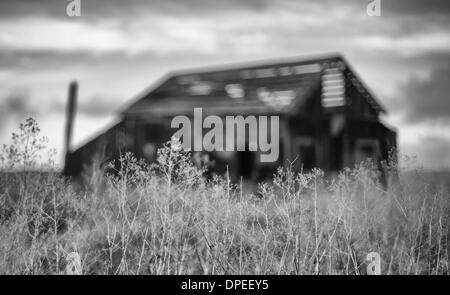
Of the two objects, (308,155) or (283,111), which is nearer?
(283,111)

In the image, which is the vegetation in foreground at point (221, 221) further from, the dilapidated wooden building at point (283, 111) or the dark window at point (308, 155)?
the dark window at point (308, 155)

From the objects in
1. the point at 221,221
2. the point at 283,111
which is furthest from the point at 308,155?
the point at 221,221

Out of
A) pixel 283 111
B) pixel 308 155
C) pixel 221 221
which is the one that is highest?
pixel 283 111

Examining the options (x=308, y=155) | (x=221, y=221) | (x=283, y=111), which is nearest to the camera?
(x=221, y=221)

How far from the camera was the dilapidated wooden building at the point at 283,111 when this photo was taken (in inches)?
274

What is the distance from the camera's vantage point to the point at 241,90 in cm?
770

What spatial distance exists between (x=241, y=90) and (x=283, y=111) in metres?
1.36

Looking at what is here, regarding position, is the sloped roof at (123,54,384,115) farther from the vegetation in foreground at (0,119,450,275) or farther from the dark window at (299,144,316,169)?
the vegetation in foreground at (0,119,450,275)

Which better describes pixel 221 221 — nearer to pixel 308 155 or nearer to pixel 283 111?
pixel 283 111

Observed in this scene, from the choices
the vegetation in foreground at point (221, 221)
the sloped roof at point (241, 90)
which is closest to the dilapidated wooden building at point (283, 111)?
the sloped roof at point (241, 90)

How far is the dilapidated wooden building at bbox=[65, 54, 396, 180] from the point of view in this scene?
6.96 m

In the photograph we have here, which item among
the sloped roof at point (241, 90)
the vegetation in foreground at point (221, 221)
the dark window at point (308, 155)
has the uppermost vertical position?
the sloped roof at point (241, 90)

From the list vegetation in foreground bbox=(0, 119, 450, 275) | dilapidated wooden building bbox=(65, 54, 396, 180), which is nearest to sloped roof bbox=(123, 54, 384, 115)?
dilapidated wooden building bbox=(65, 54, 396, 180)

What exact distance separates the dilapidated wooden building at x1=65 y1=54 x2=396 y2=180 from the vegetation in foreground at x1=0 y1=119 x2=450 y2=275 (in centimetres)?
386
